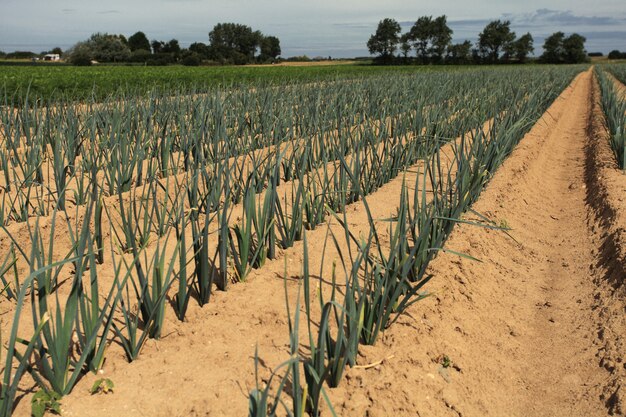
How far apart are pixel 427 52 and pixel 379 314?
71293 millimetres

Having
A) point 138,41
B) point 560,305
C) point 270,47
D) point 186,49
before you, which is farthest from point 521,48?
point 560,305

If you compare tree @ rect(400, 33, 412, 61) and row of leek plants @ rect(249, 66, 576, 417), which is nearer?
row of leek plants @ rect(249, 66, 576, 417)

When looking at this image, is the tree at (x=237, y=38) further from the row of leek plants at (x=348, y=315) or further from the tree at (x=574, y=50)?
the row of leek plants at (x=348, y=315)

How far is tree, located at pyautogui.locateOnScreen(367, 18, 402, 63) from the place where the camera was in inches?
2625

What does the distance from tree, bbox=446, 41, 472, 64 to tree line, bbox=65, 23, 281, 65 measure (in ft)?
72.3

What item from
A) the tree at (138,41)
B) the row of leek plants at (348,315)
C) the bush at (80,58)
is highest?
the tree at (138,41)

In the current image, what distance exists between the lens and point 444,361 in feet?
6.59

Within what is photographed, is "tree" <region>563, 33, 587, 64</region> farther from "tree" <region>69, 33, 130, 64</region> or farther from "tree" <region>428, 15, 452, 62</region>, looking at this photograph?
"tree" <region>69, 33, 130, 64</region>

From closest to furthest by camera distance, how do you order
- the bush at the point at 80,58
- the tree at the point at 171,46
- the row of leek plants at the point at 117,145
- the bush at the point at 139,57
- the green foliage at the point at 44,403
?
the green foliage at the point at 44,403
the row of leek plants at the point at 117,145
the bush at the point at 80,58
the bush at the point at 139,57
the tree at the point at 171,46

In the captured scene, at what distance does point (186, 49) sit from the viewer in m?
57.6

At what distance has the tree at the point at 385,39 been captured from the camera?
66.7 metres

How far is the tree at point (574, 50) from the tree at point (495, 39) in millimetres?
8139

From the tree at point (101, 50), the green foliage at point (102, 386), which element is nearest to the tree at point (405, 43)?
the tree at point (101, 50)

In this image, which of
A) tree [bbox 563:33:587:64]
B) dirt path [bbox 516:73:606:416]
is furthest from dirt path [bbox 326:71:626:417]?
tree [bbox 563:33:587:64]
